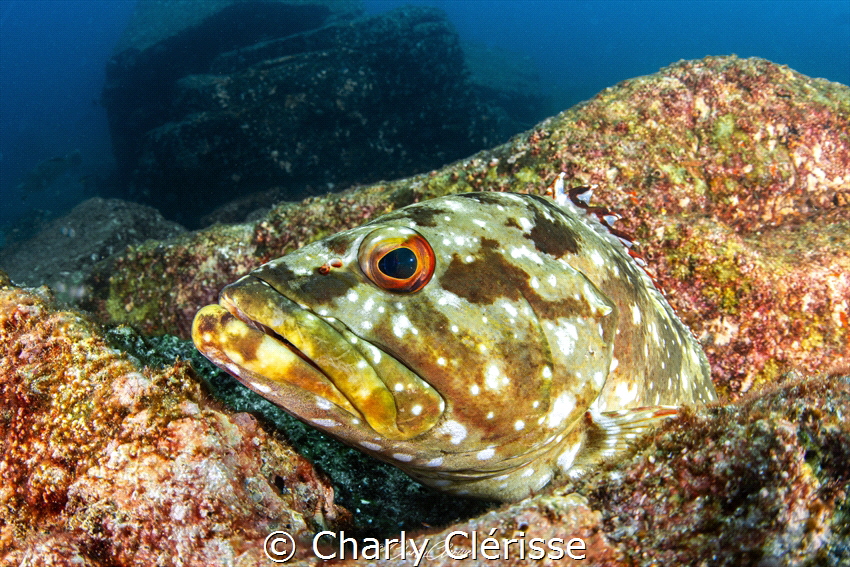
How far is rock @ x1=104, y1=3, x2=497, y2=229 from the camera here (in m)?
13.9

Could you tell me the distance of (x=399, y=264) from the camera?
1.90 metres

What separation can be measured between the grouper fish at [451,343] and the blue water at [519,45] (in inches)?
1398

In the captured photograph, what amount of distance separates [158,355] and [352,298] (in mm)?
1870

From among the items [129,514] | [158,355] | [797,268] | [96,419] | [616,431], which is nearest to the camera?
[129,514]

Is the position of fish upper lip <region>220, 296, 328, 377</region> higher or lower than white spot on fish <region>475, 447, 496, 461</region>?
higher

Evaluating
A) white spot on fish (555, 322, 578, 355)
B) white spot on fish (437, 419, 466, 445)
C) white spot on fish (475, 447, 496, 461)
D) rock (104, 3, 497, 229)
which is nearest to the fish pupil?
white spot on fish (437, 419, 466, 445)

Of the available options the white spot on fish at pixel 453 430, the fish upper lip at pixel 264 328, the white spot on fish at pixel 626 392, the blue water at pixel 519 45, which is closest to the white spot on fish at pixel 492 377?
the white spot on fish at pixel 453 430

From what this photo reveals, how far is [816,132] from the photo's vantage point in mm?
4984

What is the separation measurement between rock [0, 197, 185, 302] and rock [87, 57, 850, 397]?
194 inches

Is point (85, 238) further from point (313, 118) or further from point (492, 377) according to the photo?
point (492, 377)

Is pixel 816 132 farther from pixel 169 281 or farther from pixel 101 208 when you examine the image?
pixel 101 208

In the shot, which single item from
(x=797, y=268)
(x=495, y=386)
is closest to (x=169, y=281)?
(x=495, y=386)

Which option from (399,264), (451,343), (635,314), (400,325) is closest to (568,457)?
(635,314)

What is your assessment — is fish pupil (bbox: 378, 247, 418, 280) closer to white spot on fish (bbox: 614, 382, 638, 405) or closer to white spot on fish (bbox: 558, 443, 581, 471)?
white spot on fish (bbox: 558, 443, 581, 471)
